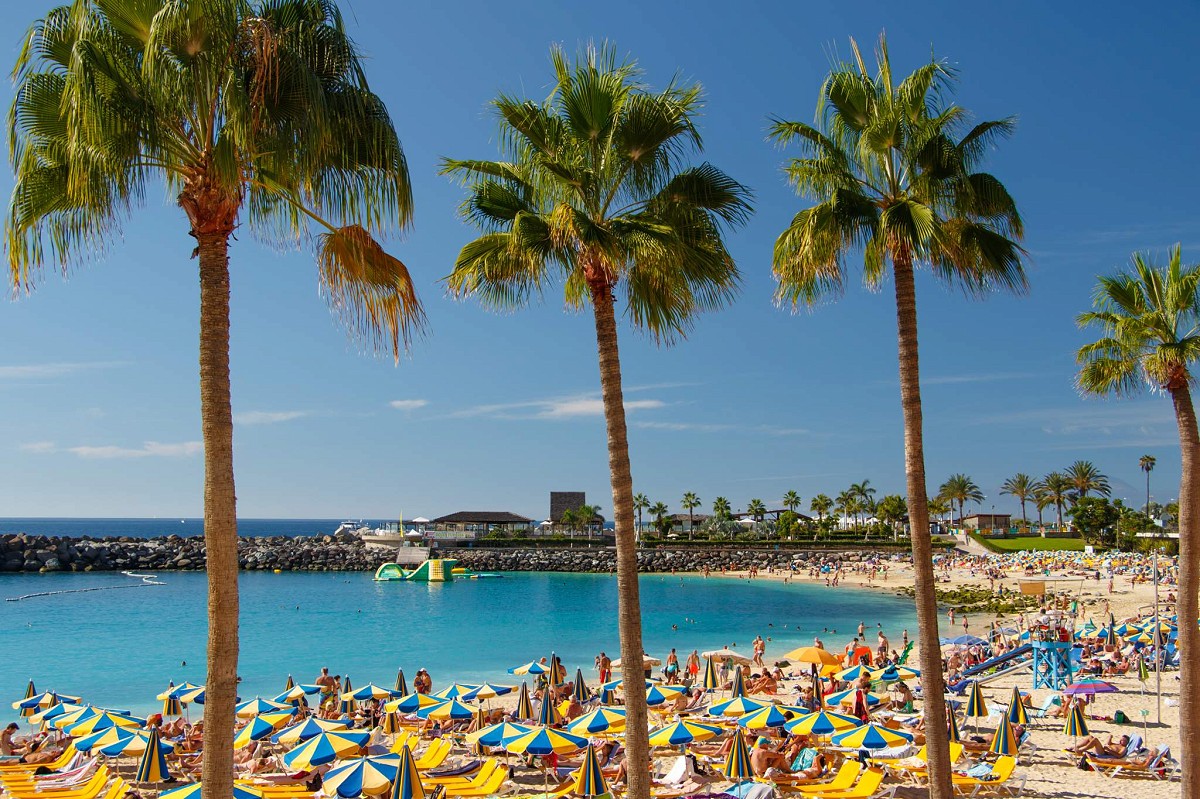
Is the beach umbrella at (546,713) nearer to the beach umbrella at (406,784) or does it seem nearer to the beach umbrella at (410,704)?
the beach umbrella at (410,704)

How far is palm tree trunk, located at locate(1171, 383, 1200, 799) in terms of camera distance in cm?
1031

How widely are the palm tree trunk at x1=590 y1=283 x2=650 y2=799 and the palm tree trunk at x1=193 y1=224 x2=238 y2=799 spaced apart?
11.6 feet

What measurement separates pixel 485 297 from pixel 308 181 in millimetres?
2960

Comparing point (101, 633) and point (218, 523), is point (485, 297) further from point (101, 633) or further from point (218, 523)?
point (101, 633)

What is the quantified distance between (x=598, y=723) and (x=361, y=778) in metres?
5.16

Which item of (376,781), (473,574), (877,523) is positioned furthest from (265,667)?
(877,523)

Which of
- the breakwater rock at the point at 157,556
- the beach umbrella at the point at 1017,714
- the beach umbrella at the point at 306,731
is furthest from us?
the breakwater rock at the point at 157,556

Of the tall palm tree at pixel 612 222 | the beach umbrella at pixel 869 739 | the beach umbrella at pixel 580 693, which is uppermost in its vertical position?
the tall palm tree at pixel 612 222

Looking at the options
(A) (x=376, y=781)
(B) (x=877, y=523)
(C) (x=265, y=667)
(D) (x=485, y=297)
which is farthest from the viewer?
(B) (x=877, y=523)

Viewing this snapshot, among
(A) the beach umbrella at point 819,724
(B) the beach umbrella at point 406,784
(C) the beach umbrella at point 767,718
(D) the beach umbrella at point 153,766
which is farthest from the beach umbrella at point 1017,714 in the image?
(D) the beach umbrella at point 153,766

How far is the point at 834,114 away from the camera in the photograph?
377 inches

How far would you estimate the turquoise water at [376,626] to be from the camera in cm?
3675

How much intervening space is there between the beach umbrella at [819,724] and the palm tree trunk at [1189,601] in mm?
6601

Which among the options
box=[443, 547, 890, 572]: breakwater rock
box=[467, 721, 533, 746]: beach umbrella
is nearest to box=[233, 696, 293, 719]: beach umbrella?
box=[467, 721, 533, 746]: beach umbrella
